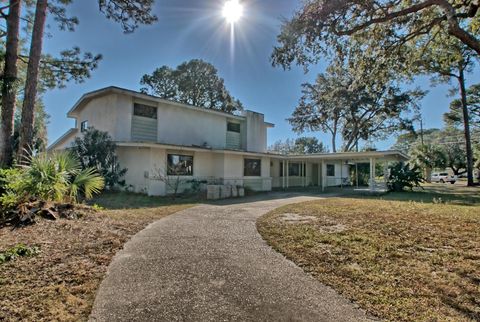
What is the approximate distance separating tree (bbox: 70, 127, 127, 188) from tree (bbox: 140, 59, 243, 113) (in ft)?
62.2

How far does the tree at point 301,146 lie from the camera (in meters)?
60.2

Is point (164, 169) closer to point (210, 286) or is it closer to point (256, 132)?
point (256, 132)

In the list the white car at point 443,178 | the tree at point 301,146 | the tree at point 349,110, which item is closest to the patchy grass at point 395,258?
Answer: the tree at point 349,110

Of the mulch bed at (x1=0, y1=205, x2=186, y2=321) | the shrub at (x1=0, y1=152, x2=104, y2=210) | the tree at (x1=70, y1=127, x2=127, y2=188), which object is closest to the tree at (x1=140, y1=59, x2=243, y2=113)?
the tree at (x1=70, y1=127, x2=127, y2=188)

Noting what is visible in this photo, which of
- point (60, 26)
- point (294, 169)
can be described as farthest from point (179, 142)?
point (294, 169)

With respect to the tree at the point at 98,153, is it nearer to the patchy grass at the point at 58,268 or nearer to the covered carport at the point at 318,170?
the patchy grass at the point at 58,268

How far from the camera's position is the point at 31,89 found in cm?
835

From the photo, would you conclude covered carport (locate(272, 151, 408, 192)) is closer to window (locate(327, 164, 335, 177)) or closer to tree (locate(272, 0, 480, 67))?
window (locate(327, 164, 335, 177))

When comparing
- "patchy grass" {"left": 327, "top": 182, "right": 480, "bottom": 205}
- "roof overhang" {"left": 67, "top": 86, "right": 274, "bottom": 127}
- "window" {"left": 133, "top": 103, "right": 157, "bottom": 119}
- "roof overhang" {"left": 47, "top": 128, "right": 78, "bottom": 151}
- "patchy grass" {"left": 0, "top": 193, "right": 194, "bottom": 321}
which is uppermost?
"roof overhang" {"left": 67, "top": 86, "right": 274, "bottom": 127}

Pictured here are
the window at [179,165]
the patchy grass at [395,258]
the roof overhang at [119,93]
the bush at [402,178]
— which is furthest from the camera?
the bush at [402,178]

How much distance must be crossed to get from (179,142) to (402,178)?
15.9 metres

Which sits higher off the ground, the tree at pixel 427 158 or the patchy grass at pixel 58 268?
the tree at pixel 427 158

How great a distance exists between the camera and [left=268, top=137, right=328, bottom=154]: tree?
60.2 m

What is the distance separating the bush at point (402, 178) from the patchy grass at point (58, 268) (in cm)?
1824
